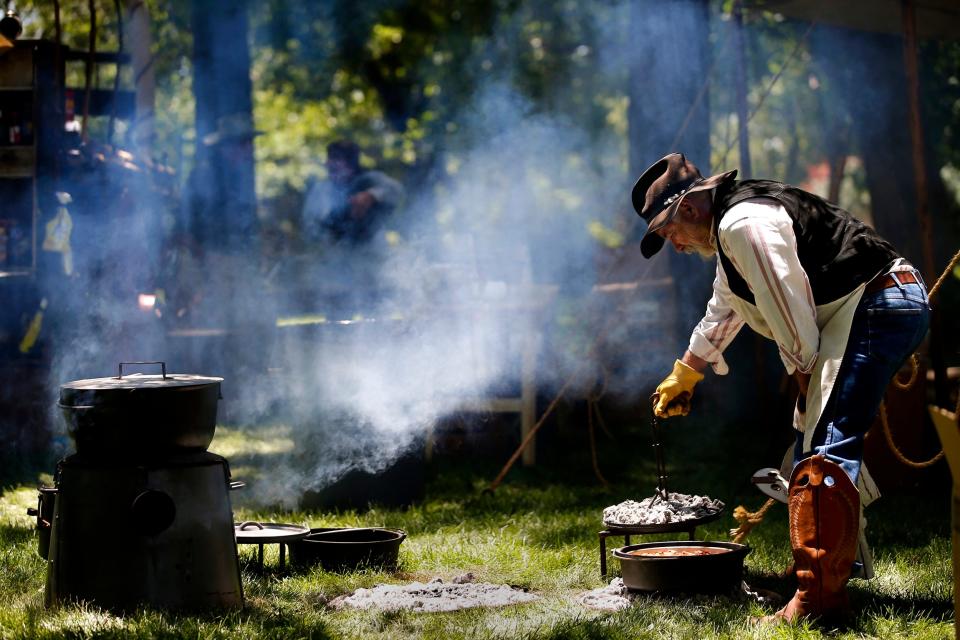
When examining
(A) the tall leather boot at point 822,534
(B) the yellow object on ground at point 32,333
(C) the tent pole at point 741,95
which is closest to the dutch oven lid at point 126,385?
(A) the tall leather boot at point 822,534

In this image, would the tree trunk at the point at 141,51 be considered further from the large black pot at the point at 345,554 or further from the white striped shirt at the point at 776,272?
the white striped shirt at the point at 776,272

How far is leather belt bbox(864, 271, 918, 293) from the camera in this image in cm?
347

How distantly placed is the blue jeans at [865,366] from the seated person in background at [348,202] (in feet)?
18.6

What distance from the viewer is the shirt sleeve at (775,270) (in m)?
3.33

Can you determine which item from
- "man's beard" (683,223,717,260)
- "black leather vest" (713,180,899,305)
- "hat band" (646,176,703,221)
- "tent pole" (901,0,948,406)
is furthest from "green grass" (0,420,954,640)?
"hat band" (646,176,703,221)

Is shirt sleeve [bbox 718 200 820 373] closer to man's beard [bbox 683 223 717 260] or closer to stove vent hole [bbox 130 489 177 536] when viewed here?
man's beard [bbox 683 223 717 260]

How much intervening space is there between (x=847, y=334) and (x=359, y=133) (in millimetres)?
20669

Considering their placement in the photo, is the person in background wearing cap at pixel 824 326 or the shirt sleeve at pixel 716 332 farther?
the shirt sleeve at pixel 716 332

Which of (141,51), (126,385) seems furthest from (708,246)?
(141,51)

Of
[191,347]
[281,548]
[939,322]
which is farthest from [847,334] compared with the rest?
[191,347]

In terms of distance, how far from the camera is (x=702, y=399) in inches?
346

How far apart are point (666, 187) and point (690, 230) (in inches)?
7.6

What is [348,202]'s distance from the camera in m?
8.86

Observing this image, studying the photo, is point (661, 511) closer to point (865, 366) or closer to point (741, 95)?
point (865, 366)
